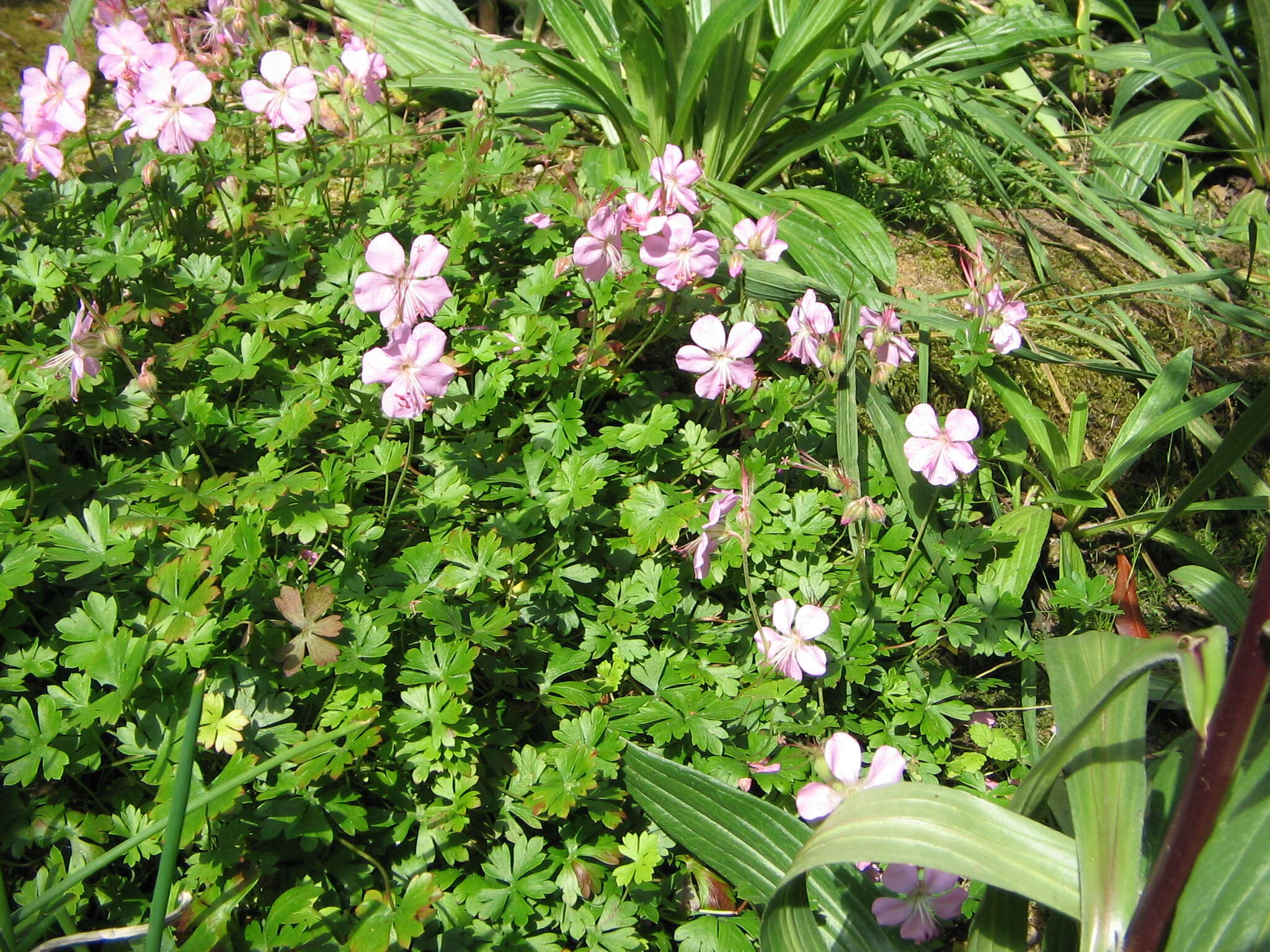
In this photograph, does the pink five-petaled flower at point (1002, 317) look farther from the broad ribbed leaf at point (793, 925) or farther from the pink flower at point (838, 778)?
the broad ribbed leaf at point (793, 925)

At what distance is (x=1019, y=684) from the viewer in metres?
2.21

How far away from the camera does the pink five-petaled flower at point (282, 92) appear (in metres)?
2.16

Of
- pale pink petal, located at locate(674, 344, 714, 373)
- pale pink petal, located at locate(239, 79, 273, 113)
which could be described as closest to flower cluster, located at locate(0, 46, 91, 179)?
pale pink petal, located at locate(239, 79, 273, 113)

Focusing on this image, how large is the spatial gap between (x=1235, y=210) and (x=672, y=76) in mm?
2158

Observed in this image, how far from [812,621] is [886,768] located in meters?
0.38

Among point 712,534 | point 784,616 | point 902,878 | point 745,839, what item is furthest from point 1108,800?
point 712,534

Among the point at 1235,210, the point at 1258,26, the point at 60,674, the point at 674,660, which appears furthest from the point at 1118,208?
the point at 60,674

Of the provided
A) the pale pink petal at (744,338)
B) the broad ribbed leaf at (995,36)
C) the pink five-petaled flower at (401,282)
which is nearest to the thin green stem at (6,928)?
the pink five-petaled flower at (401,282)

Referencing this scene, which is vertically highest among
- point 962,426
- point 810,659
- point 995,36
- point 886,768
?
point 995,36

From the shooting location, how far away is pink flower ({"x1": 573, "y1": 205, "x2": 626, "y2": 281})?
1940 millimetres

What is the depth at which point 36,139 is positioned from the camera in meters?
2.14

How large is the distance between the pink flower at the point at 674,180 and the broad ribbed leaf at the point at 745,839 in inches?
47.7

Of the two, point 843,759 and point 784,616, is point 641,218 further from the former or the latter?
point 843,759

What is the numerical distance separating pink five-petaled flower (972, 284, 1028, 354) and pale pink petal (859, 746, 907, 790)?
3.57ft
